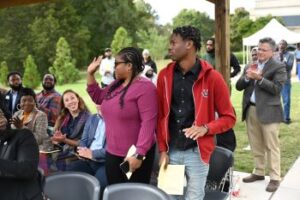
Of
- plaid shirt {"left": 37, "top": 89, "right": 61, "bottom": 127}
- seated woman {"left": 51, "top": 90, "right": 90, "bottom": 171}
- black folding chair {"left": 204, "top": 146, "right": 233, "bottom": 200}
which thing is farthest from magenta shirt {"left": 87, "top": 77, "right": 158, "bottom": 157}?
plaid shirt {"left": 37, "top": 89, "right": 61, "bottom": 127}

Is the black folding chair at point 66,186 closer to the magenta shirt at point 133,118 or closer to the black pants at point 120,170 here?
the black pants at point 120,170

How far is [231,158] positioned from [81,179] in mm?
1246

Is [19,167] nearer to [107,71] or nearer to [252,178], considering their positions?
[252,178]

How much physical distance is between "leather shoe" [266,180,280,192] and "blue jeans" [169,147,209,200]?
89.5 inches

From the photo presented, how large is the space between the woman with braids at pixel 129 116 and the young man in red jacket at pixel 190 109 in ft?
0.33

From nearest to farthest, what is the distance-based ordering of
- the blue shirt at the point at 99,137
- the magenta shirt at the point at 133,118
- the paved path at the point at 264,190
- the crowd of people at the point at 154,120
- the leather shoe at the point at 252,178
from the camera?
the crowd of people at the point at 154,120
the magenta shirt at the point at 133,118
the blue shirt at the point at 99,137
the paved path at the point at 264,190
the leather shoe at the point at 252,178

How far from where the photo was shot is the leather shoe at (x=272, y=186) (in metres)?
4.58

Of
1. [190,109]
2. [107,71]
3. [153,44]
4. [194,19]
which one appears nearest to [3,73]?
[153,44]

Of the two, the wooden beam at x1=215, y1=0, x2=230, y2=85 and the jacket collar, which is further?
the wooden beam at x1=215, y1=0, x2=230, y2=85

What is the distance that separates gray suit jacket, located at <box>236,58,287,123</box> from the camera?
4.32m

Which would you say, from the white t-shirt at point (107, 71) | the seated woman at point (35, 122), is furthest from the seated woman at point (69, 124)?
the white t-shirt at point (107, 71)

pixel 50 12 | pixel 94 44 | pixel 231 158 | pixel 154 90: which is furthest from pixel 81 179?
pixel 94 44

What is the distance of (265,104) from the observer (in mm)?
4438

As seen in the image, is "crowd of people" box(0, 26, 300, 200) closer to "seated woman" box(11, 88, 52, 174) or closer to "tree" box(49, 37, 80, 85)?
"seated woman" box(11, 88, 52, 174)
